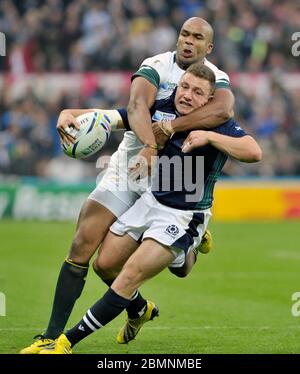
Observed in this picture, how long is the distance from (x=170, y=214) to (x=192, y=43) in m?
1.51

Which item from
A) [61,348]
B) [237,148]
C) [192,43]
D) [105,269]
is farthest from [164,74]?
[61,348]

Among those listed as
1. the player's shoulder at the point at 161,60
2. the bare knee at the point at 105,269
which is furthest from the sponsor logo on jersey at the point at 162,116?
the bare knee at the point at 105,269

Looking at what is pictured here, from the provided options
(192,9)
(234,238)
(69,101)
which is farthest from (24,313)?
(192,9)

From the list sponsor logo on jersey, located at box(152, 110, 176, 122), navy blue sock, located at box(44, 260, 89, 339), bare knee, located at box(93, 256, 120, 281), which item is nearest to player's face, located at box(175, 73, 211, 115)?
sponsor logo on jersey, located at box(152, 110, 176, 122)

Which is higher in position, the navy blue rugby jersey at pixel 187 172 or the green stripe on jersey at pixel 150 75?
the green stripe on jersey at pixel 150 75

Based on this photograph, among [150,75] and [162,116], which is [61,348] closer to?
[162,116]

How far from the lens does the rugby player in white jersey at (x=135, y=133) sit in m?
8.05

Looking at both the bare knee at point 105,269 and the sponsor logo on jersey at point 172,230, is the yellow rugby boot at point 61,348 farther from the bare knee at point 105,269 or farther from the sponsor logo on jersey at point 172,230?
the sponsor logo on jersey at point 172,230

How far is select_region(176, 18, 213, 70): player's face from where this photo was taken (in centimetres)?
845

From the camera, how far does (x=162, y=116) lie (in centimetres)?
838

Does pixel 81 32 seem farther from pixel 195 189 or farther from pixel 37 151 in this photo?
pixel 195 189

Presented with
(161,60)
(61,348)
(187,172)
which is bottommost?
(61,348)

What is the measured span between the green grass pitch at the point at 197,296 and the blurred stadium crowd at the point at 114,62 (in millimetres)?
2651

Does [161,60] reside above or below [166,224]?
above
